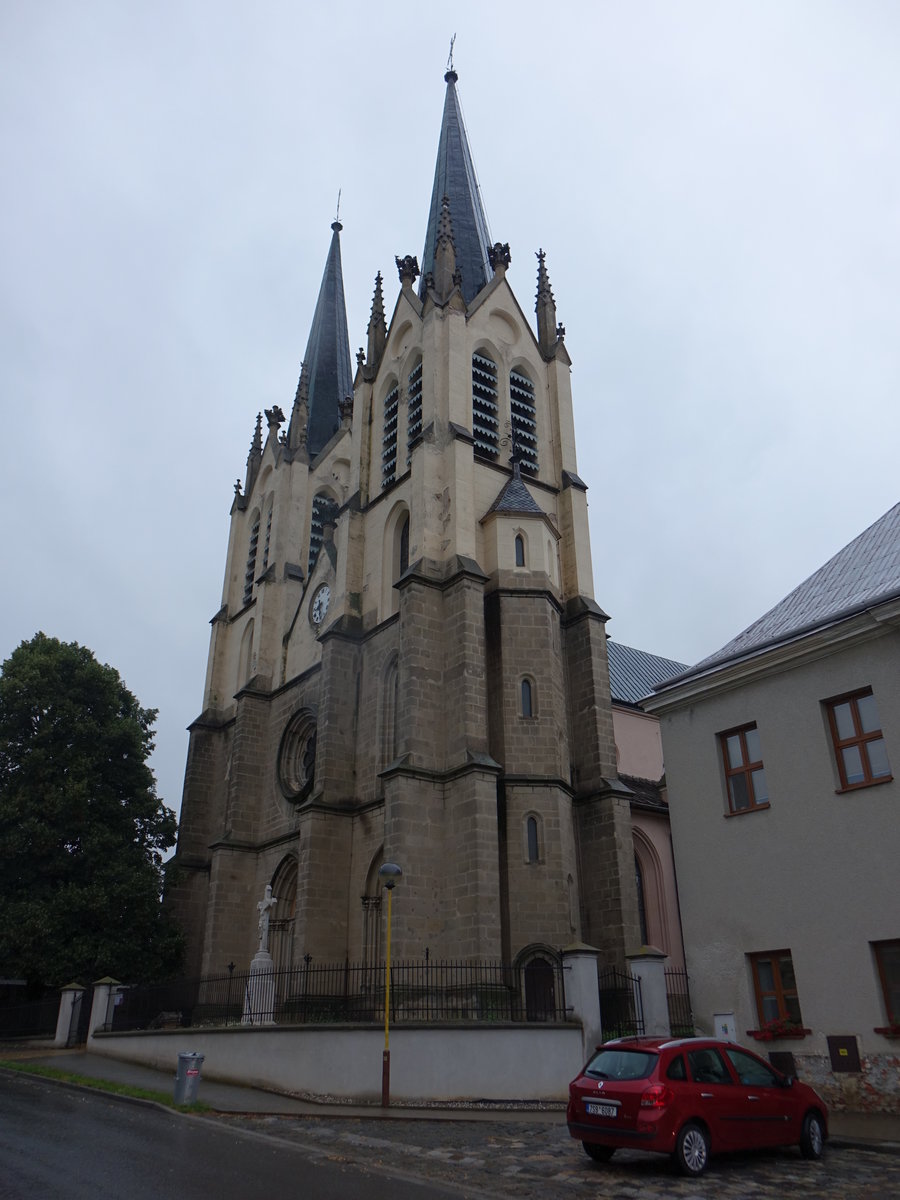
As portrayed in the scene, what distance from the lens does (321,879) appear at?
82.2 feet

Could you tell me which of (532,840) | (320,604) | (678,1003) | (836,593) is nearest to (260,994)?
(532,840)

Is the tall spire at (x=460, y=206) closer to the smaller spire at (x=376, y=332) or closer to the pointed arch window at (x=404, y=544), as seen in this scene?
the smaller spire at (x=376, y=332)

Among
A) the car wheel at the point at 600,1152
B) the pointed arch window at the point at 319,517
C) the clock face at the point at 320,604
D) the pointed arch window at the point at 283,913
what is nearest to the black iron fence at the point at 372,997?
the pointed arch window at the point at 283,913

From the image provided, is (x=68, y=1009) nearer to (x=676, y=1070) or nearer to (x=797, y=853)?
(x=797, y=853)

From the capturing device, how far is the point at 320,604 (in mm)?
32812

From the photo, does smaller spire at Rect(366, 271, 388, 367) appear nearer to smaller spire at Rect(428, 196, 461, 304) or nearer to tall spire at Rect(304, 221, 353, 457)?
smaller spire at Rect(428, 196, 461, 304)

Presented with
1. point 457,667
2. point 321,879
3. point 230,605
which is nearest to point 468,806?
point 457,667

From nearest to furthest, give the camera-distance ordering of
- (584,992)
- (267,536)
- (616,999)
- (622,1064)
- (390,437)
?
(622,1064) < (584,992) < (616,999) < (390,437) < (267,536)

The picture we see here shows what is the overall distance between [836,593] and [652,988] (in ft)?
23.9

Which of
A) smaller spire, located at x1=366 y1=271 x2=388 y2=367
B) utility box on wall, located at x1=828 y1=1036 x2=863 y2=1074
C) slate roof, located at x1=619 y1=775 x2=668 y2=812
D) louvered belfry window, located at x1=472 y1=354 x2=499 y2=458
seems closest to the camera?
utility box on wall, located at x1=828 y1=1036 x2=863 y2=1074

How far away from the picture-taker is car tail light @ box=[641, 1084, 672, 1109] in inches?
353

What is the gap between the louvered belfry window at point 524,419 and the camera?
1202 inches

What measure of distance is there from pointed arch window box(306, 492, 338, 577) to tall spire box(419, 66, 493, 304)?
9.26 meters

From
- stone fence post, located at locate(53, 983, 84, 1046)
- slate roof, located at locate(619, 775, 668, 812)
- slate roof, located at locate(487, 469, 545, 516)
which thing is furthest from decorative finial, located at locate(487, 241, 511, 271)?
stone fence post, located at locate(53, 983, 84, 1046)
